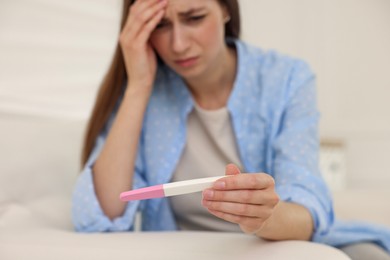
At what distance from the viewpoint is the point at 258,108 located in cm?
100

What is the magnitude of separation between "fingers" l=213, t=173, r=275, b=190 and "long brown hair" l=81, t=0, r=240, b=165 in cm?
50

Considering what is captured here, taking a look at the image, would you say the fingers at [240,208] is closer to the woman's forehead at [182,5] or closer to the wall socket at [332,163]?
the woman's forehead at [182,5]

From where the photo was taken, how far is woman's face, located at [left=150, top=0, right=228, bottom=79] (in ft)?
2.97

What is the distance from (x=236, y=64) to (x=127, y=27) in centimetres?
26

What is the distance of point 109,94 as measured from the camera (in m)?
1.01

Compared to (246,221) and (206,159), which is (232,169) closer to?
(246,221)

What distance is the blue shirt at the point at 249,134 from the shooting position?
2.89 ft

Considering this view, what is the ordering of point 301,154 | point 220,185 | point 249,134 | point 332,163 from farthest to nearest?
point 332,163
point 249,134
point 301,154
point 220,185

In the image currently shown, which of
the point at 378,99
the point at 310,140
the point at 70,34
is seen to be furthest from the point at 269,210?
the point at 378,99

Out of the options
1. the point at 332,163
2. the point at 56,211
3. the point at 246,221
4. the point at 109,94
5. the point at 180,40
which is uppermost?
the point at 180,40

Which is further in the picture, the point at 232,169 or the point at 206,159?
the point at 206,159

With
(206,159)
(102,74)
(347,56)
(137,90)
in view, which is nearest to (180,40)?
A: (137,90)

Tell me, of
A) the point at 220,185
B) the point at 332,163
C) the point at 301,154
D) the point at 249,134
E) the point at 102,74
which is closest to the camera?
the point at 220,185

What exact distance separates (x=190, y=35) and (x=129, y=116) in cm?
19
